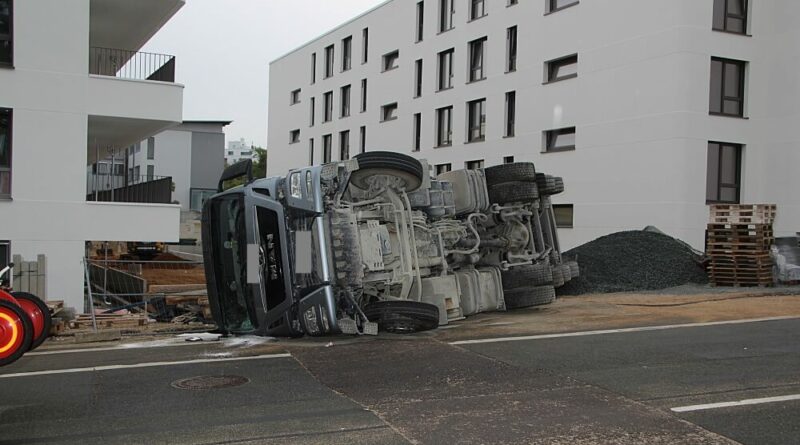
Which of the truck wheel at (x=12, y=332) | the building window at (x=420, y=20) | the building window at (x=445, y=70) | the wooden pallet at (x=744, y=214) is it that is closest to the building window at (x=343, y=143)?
the building window at (x=420, y=20)

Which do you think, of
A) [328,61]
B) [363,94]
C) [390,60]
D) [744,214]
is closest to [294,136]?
[328,61]

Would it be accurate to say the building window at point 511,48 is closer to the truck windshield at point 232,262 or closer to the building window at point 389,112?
the building window at point 389,112

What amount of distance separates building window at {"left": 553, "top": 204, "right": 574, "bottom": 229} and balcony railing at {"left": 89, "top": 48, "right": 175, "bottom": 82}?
16.0m

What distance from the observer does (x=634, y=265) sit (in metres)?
16.2

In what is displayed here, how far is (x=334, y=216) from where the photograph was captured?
29.5 ft

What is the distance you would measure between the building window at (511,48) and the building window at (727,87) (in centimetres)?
898

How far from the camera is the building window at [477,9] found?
3258 cm

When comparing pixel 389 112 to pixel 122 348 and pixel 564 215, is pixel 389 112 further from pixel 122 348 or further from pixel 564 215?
pixel 122 348

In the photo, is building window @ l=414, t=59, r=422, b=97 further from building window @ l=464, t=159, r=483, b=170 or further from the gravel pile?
the gravel pile

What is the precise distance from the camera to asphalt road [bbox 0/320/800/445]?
16.5ft

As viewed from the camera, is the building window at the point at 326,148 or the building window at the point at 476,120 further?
the building window at the point at 326,148

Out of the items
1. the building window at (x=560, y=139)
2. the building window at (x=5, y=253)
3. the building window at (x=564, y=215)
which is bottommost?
the building window at (x=5, y=253)

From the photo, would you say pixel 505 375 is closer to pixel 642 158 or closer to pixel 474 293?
pixel 474 293

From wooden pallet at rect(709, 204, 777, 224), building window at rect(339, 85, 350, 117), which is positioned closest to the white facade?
building window at rect(339, 85, 350, 117)
